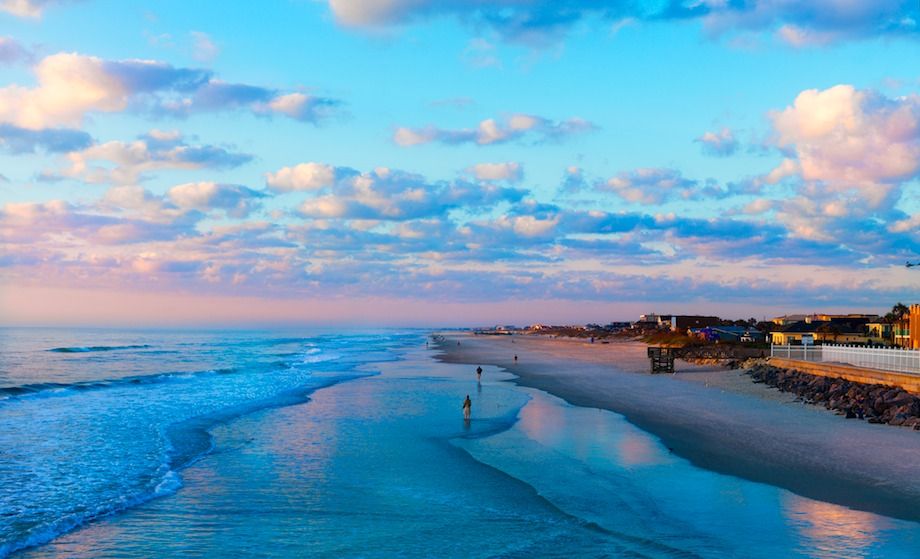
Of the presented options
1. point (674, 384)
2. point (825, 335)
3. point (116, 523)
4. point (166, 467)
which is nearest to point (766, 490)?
point (116, 523)

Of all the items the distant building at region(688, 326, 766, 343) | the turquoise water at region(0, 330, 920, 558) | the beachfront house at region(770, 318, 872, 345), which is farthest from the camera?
the distant building at region(688, 326, 766, 343)

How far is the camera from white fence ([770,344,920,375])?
29130 mm

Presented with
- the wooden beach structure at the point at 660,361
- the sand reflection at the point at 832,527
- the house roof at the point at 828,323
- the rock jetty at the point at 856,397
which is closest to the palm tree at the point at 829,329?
the house roof at the point at 828,323

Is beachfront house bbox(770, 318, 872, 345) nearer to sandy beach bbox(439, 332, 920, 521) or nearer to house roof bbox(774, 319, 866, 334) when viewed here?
house roof bbox(774, 319, 866, 334)

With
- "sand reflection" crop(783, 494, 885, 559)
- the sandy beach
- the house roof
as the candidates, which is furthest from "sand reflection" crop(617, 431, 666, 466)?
the house roof

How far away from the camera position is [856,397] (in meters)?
27.6

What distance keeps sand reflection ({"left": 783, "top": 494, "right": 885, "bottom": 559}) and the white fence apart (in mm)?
17167

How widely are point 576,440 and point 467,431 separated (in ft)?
13.8

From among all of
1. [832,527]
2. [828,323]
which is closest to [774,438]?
[832,527]

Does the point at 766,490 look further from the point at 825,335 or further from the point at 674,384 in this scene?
the point at 825,335

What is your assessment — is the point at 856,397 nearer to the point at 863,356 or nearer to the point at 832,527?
the point at 863,356

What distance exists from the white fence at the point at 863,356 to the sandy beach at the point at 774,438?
4.30m

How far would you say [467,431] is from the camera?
80.2 ft

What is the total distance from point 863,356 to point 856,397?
7764 millimetres
